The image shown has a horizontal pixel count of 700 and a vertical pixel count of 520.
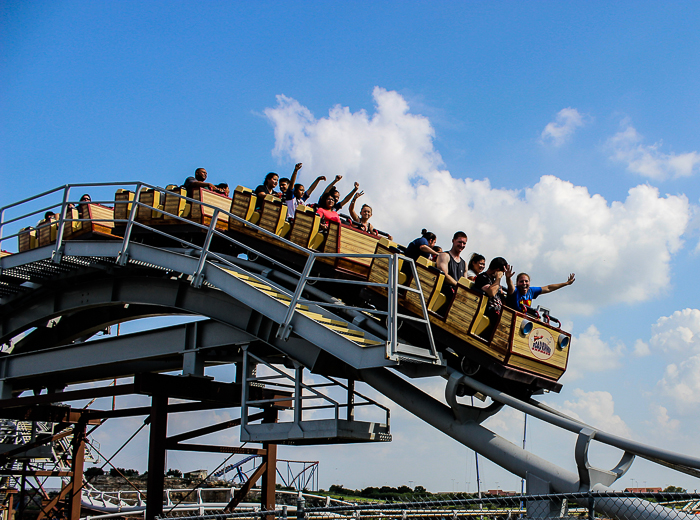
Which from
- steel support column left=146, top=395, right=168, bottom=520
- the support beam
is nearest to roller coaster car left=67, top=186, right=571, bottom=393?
steel support column left=146, top=395, right=168, bottom=520

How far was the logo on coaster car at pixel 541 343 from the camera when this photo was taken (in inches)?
327

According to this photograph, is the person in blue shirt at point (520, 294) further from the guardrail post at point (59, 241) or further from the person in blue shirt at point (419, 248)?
the guardrail post at point (59, 241)

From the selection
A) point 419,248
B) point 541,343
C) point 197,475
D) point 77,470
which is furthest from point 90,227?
point 197,475

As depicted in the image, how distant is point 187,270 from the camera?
10.7 m

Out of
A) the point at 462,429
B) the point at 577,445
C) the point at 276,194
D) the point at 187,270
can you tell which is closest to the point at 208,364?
the point at 187,270

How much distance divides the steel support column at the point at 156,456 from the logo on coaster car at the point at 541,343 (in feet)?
19.7

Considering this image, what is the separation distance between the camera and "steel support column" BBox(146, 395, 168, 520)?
10.2m

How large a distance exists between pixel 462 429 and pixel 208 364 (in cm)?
573

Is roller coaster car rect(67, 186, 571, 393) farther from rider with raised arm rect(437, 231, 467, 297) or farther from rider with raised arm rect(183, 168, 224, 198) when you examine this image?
rider with raised arm rect(183, 168, 224, 198)

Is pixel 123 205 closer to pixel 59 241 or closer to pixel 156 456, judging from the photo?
pixel 59 241

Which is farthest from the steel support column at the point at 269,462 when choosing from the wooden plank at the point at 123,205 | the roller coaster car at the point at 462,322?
the wooden plank at the point at 123,205

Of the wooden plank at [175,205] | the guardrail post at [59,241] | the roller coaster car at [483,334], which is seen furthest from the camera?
the guardrail post at [59,241]

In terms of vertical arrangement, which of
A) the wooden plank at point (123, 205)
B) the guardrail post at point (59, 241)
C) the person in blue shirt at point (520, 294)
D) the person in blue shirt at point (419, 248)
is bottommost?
the person in blue shirt at point (520, 294)

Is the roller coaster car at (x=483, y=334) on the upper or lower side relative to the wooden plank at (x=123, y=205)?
lower
